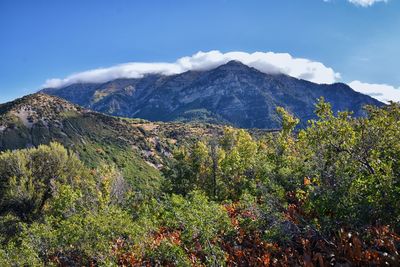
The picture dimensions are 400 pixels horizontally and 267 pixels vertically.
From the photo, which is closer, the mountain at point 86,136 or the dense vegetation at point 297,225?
the dense vegetation at point 297,225

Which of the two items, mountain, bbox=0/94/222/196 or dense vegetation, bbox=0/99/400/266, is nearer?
dense vegetation, bbox=0/99/400/266

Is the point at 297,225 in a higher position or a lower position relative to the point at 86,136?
lower

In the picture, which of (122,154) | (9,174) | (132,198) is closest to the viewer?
(132,198)

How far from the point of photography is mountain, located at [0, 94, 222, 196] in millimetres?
132988

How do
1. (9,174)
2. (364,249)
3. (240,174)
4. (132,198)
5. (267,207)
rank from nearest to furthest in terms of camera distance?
1. (364,249)
2. (267,207)
3. (132,198)
4. (240,174)
5. (9,174)

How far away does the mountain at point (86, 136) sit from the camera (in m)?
133

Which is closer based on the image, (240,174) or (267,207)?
(267,207)

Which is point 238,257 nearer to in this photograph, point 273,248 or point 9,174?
point 273,248

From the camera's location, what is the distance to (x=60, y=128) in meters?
151

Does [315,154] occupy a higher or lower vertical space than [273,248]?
higher

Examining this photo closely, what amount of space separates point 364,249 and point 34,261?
13391 mm

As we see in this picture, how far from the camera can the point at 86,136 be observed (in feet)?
513

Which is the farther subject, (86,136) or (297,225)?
(86,136)

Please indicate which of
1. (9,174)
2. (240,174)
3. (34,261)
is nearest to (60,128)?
(9,174)
